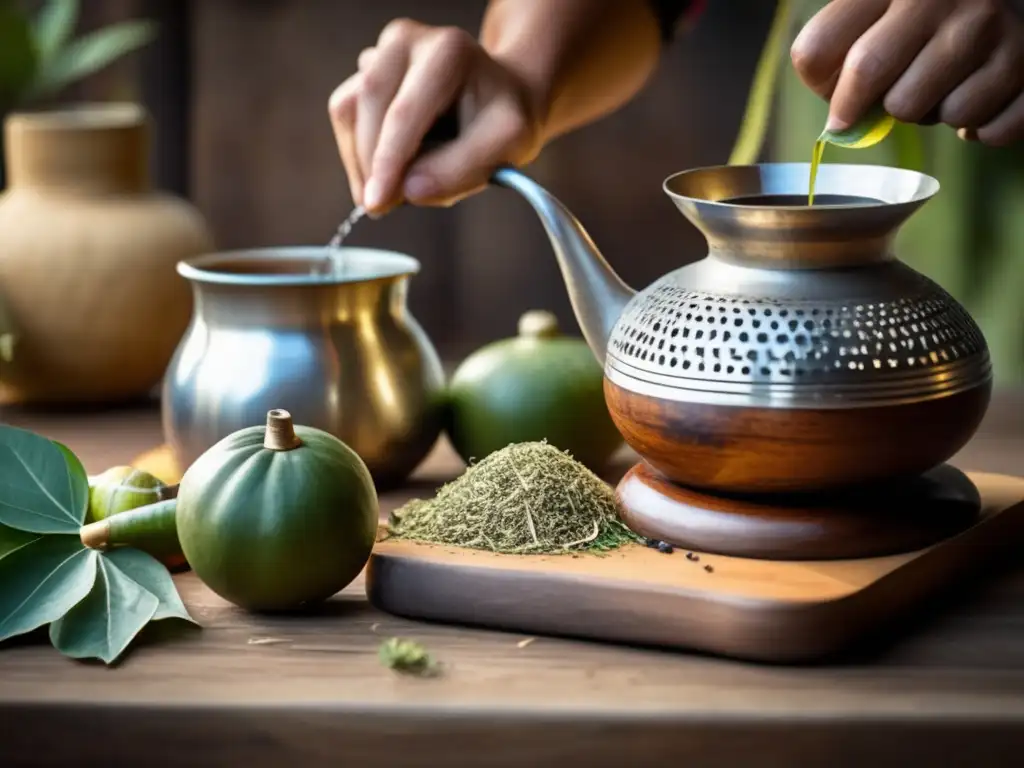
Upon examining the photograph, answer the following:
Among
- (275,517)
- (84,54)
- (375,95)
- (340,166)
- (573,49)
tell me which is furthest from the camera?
(340,166)

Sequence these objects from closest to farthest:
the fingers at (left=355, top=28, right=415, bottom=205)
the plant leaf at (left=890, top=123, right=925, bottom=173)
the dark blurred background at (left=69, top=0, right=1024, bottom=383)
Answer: the fingers at (left=355, top=28, right=415, bottom=205) < the plant leaf at (left=890, top=123, right=925, bottom=173) < the dark blurred background at (left=69, top=0, right=1024, bottom=383)

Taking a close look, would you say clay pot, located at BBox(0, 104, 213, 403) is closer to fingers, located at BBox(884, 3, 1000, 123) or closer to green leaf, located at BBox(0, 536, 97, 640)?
Answer: green leaf, located at BBox(0, 536, 97, 640)

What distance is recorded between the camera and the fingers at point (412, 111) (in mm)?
1275

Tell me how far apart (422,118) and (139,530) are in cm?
44

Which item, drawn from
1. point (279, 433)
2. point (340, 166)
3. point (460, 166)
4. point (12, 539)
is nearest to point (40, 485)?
point (12, 539)

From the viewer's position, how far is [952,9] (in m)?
1.08

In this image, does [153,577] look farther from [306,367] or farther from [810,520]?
[810,520]

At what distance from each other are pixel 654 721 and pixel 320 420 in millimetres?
517

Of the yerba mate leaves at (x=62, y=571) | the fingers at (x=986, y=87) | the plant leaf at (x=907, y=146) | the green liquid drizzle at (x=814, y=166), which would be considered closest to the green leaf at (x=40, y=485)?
the yerba mate leaves at (x=62, y=571)

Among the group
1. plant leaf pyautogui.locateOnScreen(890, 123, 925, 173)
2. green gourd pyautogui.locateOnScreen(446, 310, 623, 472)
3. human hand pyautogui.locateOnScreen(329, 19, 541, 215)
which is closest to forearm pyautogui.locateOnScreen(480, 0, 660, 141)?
human hand pyautogui.locateOnScreen(329, 19, 541, 215)

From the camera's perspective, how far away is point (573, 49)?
1577 mm

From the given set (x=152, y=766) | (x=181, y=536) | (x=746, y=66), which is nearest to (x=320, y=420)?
(x=181, y=536)

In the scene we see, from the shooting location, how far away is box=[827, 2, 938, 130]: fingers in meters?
1.05

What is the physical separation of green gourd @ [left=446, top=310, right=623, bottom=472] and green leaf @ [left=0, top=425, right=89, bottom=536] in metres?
0.38
